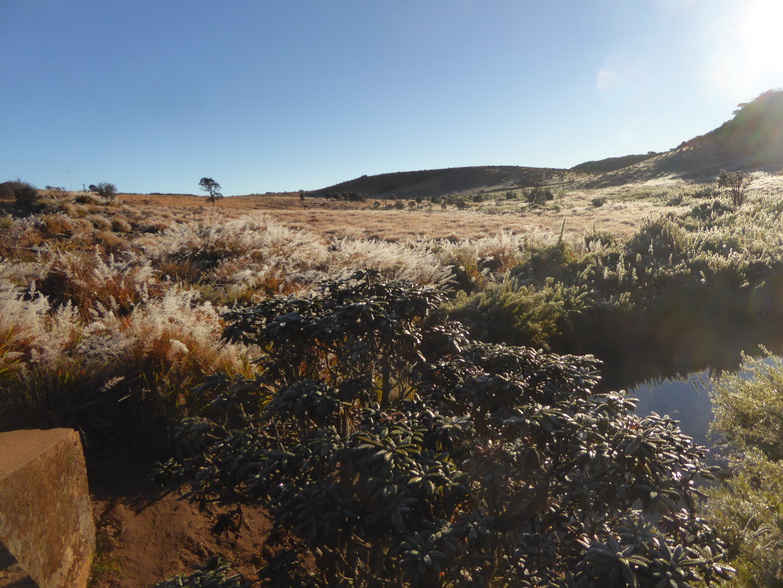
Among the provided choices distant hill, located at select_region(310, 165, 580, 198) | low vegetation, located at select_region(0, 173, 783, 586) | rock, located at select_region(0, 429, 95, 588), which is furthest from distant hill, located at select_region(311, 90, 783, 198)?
rock, located at select_region(0, 429, 95, 588)

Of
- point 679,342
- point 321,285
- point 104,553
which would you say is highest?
point 321,285

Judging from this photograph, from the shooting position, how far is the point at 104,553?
9.06 feet

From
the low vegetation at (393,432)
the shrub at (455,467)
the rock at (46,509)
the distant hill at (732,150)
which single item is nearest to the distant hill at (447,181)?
the distant hill at (732,150)

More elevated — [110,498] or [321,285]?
[321,285]

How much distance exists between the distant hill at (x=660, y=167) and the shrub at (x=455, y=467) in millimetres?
46033

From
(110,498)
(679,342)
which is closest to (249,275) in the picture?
(110,498)

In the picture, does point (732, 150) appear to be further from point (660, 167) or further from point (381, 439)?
point (381, 439)

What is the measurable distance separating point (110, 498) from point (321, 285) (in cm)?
201

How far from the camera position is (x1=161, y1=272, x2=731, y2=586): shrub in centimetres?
184

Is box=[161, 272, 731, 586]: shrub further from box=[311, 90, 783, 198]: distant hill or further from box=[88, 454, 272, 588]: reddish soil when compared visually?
box=[311, 90, 783, 198]: distant hill

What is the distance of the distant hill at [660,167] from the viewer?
5216 cm

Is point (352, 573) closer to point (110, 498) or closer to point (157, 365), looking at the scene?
point (110, 498)

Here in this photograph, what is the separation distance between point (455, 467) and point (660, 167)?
65.8 metres

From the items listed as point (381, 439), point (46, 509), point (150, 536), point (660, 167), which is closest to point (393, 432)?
point (381, 439)
